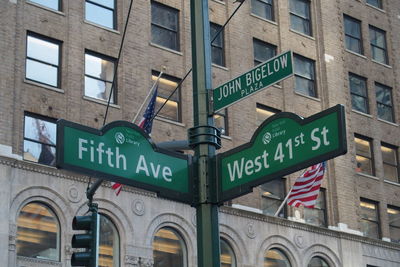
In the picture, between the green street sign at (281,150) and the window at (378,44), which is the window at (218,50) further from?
the green street sign at (281,150)

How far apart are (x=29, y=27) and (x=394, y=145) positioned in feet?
61.1

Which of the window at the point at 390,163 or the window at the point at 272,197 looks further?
the window at the point at 390,163

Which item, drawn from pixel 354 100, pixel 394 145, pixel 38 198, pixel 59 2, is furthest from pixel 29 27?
pixel 394 145

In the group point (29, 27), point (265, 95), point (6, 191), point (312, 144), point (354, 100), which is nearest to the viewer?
point (312, 144)

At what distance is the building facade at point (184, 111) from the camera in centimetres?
2552

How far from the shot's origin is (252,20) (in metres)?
34.0

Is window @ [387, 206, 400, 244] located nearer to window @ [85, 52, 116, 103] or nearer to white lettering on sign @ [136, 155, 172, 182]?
window @ [85, 52, 116, 103]

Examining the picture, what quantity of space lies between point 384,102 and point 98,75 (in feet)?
52.1

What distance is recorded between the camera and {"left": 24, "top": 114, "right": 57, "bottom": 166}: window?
2553 centimetres

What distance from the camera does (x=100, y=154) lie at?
807cm

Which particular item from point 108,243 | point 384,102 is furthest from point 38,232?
point 384,102

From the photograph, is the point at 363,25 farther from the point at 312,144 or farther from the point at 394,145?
the point at 312,144

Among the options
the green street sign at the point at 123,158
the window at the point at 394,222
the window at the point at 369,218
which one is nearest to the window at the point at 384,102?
the window at the point at 394,222

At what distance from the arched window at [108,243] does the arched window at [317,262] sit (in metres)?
9.21
